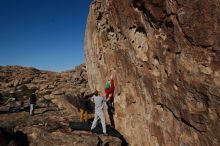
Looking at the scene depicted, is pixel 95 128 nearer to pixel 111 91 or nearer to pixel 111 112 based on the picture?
pixel 111 112

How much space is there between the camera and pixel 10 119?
2181 cm

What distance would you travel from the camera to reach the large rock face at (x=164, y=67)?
26.3ft

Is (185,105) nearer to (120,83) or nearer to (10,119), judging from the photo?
(120,83)

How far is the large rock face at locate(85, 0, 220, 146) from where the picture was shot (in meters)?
8.02

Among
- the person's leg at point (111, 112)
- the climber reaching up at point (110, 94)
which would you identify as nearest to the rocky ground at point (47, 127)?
the person's leg at point (111, 112)

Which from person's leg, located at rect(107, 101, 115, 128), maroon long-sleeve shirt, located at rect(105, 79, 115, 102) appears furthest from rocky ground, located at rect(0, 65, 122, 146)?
maroon long-sleeve shirt, located at rect(105, 79, 115, 102)

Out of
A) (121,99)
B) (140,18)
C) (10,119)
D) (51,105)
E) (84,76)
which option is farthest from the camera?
(84,76)

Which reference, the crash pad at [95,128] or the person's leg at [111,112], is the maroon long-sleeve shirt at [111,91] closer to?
the person's leg at [111,112]

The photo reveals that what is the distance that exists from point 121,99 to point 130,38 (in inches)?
171

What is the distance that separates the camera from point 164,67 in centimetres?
1016

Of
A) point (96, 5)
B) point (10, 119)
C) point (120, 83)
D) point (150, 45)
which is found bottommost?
point (10, 119)

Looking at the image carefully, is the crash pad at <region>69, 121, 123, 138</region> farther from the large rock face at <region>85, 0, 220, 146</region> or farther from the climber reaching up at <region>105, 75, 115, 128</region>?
the climber reaching up at <region>105, 75, 115, 128</region>

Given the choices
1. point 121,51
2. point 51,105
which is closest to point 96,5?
point 121,51

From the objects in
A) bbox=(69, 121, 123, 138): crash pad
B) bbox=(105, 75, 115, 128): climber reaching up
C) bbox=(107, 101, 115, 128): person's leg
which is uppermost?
bbox=(105, 75, 115, 128): climber reaching up
